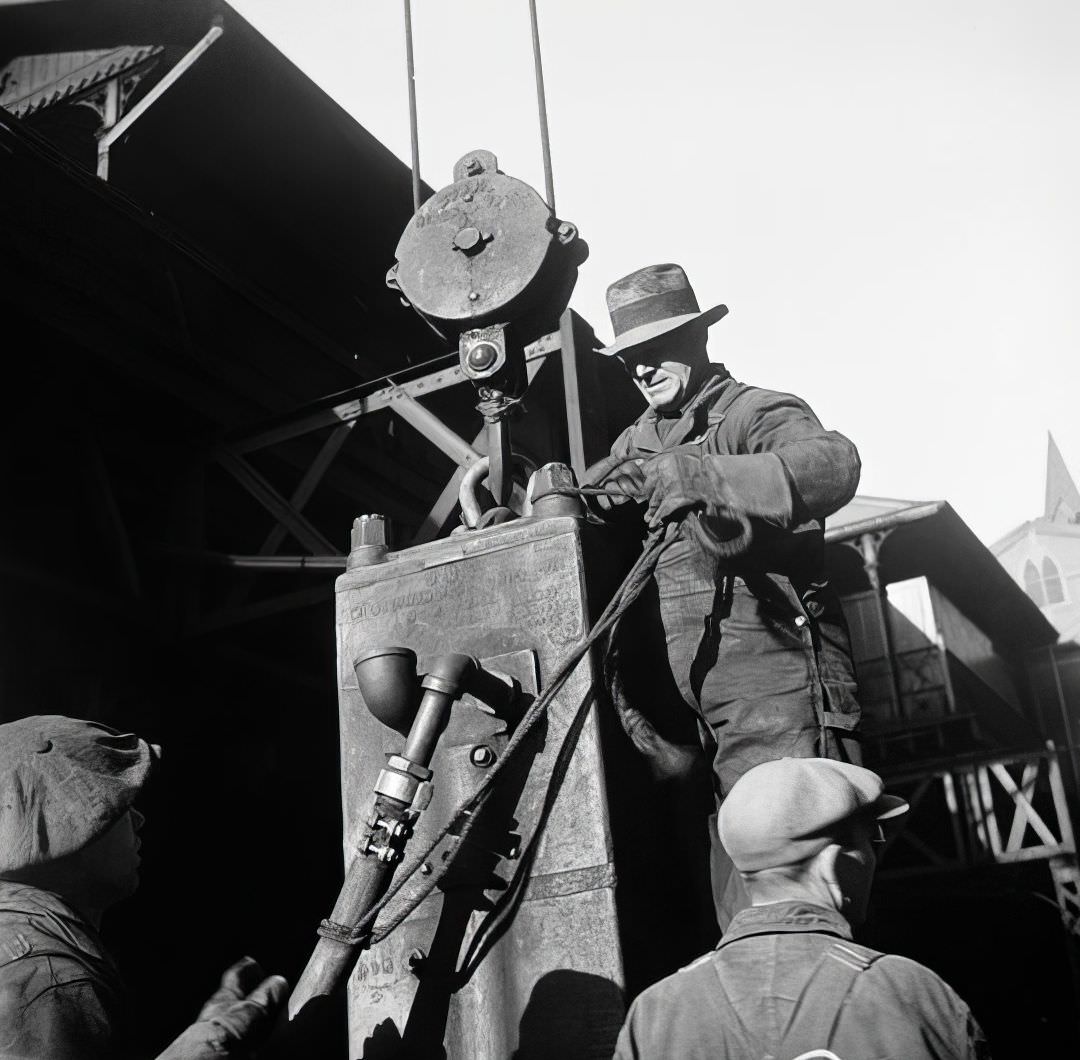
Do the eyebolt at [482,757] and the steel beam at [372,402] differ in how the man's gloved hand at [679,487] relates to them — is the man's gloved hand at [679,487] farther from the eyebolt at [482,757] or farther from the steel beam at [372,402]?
the steel beam at [372,402]

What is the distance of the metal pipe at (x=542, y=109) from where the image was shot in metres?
5.44

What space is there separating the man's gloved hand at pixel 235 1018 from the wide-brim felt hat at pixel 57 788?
1.46ft

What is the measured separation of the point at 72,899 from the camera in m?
3.02

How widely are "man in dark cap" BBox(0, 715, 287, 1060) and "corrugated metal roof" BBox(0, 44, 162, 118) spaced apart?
31.2 feet

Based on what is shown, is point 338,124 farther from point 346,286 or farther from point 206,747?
point 206,747

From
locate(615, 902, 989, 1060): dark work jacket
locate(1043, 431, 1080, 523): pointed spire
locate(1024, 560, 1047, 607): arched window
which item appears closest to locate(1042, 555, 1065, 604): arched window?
locate(1024, 560, 1047, 607): arched window

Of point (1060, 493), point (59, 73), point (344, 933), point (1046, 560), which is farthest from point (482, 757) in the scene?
point (1060, 493)

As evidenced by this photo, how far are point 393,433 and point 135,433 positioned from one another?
2168mm

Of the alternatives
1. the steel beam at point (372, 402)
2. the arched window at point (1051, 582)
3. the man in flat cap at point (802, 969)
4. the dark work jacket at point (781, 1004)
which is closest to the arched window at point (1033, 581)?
the arched window at point (1051, 582)

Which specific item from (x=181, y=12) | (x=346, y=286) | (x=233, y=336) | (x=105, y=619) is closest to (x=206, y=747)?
(x=105, y=619)

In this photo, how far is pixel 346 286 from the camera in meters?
12.9

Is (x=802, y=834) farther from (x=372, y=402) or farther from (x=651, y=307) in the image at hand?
(x=372, y=402)

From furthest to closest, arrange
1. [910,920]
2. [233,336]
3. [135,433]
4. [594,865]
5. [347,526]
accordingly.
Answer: [910,920]
[347,526]
[233,336]
[135,433]
[594,865]

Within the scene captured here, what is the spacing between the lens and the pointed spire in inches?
2499
